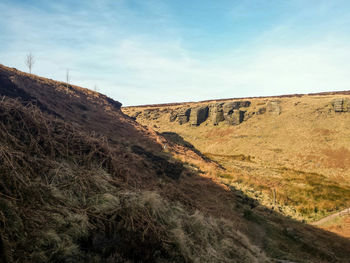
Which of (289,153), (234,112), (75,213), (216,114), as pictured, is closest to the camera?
(75,213)

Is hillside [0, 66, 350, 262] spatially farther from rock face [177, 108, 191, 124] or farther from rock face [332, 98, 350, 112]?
rock face [177, 108, 191, 124]

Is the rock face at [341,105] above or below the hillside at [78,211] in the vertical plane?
above

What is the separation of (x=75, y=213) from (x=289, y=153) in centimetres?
5170

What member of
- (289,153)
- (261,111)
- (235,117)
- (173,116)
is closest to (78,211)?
(289,153)

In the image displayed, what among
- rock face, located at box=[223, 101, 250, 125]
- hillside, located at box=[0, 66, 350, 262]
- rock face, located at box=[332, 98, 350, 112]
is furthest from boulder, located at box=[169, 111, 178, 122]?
hillside, located at box=[0, 66, 350, 262]

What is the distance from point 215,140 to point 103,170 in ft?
197

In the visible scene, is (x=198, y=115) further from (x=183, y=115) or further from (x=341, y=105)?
(x=341, y=105)

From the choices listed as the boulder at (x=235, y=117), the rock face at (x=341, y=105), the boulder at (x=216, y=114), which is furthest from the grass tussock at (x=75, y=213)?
the boulder at (x=216, y=114)

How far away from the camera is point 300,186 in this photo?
28234 millimetres

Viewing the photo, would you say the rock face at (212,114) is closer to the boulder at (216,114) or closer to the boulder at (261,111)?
the boulder at (216,114)

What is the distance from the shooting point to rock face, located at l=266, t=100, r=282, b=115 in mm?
66550

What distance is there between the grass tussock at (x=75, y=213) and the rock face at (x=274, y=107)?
66.2m

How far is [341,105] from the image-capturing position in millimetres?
56781

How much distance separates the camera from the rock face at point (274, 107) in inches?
2620
